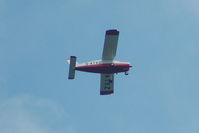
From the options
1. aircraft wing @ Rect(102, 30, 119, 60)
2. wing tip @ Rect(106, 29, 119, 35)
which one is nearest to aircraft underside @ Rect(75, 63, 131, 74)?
aircraft wing @ Rect(102, 30, 119, 60)

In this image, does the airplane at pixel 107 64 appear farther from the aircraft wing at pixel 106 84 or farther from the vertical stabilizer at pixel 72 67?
the aircraft wing at pixel 106 84

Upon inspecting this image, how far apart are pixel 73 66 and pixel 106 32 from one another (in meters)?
5.68

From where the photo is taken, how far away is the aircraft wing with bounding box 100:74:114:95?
410 feet

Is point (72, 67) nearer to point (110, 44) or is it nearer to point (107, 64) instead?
point (107, 64)

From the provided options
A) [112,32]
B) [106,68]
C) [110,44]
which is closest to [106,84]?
[106,68]

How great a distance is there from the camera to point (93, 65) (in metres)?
121

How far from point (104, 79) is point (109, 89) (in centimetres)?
170

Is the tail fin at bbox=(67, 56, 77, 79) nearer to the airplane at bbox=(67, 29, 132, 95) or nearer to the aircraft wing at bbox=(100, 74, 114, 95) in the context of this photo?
the airplane at bbox=(67, 29, 132, 95)

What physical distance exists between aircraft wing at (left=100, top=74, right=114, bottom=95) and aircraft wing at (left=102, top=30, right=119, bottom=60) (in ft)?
12.6

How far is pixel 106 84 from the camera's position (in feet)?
412

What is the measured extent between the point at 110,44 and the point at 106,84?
671 centimetres

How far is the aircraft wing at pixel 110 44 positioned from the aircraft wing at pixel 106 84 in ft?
12.6

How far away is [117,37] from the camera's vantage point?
397ft

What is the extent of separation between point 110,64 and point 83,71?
11.0 ft
